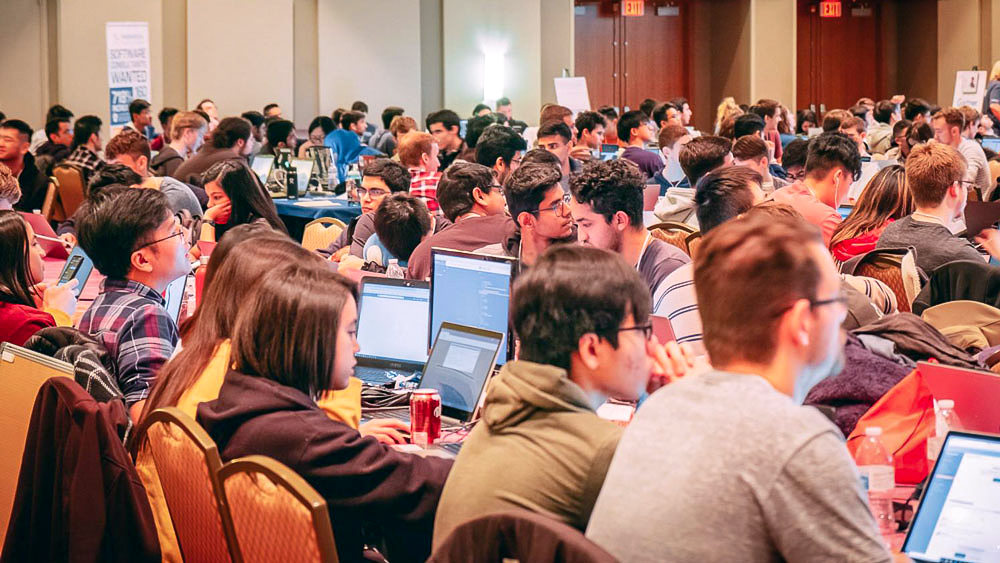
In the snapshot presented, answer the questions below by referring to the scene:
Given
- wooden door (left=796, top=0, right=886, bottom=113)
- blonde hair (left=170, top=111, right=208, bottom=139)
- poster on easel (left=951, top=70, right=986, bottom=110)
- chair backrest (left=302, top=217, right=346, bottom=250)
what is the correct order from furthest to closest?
wooden door (left=796, top=0, right=886, bottom=113) < poster on easel (left=951, top=70, right=986, bottom=110) < blonde hair (left=170, top=111, right=208, bottom=139) < chair backrest (left=302, top=217, right=346, bottom=250)

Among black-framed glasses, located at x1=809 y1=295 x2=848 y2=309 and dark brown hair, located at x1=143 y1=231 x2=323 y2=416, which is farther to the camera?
dark brown hair, located at x1=143 y1=231 x2=323 y2=416

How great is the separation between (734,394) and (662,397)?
0.43 ft

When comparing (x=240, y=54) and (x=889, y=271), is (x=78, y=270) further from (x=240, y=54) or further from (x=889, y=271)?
(x=240, y=54)

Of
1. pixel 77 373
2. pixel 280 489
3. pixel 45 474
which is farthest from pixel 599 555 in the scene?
pixel 77 373

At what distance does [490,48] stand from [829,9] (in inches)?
255

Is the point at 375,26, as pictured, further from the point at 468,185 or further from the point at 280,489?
the point at 280,489

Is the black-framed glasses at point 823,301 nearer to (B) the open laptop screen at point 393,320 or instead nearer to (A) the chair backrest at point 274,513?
(A) the chair backrest at point 274,513

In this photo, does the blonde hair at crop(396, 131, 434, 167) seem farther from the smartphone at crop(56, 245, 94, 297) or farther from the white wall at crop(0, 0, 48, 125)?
the white wall at crop(0, 0, 48, 125)

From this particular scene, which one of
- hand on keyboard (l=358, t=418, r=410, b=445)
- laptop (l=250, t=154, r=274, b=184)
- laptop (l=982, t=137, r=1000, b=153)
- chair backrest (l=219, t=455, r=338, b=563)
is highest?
laptop (l=982, t=137, r=1000, b=153)

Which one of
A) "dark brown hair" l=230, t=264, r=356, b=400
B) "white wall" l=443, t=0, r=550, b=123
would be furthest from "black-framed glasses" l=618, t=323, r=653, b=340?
"white wall" l=443, t=0, r=550, b=123

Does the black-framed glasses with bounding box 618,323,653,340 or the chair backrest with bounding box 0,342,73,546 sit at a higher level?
the black-framed glasses with bounding box 618,323,653,340

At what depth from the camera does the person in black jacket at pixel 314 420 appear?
2500mm

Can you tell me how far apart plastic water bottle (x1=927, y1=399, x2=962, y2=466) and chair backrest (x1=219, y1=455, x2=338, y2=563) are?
1415 mm

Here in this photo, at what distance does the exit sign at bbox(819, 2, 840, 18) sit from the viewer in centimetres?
2027
